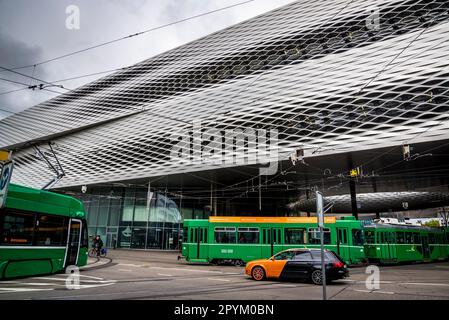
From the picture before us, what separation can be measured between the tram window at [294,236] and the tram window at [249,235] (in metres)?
1.77

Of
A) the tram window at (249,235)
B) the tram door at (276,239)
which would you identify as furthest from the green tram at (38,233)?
the tram door at (276,239)

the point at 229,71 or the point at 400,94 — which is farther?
the point at 229,71

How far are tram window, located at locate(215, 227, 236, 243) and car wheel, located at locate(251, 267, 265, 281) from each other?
6747 millimetres

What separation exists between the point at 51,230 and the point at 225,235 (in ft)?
32.7

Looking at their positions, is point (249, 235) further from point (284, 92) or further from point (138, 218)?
point (138, 218)

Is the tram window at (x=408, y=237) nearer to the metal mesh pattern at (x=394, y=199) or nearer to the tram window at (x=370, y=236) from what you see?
the tram window at (x=370, y=236)

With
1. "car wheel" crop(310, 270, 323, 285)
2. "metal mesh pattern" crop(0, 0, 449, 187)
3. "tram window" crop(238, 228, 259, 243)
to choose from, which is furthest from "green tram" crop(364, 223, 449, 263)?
"car wheel" crop(310, 270, 323, 285)

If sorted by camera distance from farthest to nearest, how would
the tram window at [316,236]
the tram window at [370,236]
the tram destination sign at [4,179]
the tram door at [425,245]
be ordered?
the tram door at [425,245] → the tram window at [370,236] → the tram window at [316,236] → the tram destination sign at [4,179]

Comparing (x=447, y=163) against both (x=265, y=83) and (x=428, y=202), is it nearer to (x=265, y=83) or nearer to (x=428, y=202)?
(x=265, y=83)

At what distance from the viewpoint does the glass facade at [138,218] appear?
125 ft

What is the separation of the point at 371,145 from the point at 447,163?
357 inches

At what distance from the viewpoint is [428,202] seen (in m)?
53.7
